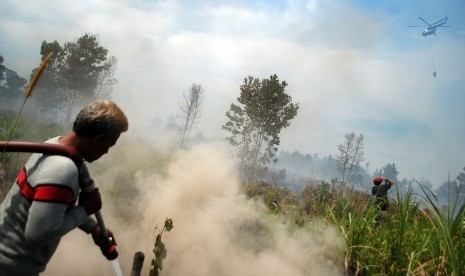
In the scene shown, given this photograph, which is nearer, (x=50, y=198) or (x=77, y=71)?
(x=50, y=198)

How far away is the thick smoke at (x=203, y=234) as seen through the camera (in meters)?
4.64

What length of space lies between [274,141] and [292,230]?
2620 cm

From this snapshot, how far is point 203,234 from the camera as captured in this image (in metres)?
5.50

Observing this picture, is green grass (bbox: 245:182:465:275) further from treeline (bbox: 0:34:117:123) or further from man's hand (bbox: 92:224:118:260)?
treeline (bbox: 0:34:117:123)

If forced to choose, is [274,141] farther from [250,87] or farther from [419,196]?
[419,196]

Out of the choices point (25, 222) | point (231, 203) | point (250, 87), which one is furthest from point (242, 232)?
point (250, 87)

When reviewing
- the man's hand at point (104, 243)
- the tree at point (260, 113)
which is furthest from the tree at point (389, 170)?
the man's hand at point (104, 243)

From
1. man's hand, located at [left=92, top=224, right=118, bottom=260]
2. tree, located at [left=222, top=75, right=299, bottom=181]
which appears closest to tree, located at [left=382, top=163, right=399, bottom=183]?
tree, located at [left=222, top=75, right=299, bottom=181]

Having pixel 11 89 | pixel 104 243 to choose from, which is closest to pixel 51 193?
pixel 104 243

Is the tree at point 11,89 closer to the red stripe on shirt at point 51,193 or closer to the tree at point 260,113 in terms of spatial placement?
the tree at point 260,113

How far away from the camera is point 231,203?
6.34 m

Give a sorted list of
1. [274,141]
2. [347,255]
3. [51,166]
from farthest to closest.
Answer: [274,141], [347,255], [51,166]

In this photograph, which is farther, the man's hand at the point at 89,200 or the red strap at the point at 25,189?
the man's hand at the point at 89,200

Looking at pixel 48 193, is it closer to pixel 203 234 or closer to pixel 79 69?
pixel 203 234
